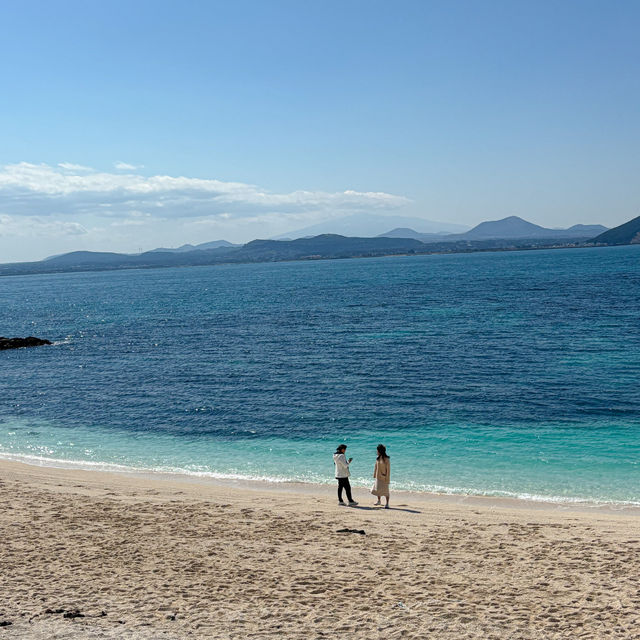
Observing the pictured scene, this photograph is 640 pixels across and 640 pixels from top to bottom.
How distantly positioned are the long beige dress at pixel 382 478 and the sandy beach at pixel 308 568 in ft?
1.90

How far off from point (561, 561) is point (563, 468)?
9264mm

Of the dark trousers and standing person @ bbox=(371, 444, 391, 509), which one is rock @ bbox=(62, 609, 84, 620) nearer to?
the dark trousers

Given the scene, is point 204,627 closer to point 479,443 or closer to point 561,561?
point 561,561

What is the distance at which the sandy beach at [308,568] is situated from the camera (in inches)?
420

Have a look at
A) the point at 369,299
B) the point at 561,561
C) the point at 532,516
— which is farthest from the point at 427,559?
the point at 369,299

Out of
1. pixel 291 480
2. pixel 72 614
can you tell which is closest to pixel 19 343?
pixel 291 480

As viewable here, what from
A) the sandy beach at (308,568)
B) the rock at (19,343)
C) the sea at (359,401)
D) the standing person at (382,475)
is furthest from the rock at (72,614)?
the rock at (19,343)

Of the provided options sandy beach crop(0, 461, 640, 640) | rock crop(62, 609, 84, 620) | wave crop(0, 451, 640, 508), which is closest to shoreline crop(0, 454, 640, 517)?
wave crop(0, 451, 640, 508)

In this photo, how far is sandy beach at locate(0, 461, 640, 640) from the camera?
10672 mm

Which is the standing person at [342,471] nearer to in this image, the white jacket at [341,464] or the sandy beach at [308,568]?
the white jacket at [341,464]

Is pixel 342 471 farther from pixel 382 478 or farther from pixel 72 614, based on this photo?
pixel 72 614

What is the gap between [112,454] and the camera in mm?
25828

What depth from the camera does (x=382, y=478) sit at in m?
18.2

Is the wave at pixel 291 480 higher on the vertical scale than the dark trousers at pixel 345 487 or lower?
lower
